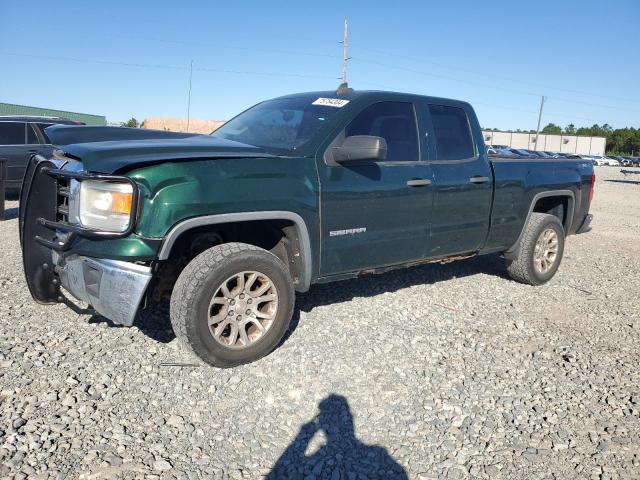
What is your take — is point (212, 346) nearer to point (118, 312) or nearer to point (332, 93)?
point (118, 312)

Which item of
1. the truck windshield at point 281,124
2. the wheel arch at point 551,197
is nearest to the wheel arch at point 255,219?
the truck windshield at point 281,124

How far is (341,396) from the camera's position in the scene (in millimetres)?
3191

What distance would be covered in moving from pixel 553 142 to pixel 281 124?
271 ft

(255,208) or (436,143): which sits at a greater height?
(436,143)

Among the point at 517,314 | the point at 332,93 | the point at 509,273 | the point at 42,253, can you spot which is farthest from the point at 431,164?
the point at 42,253

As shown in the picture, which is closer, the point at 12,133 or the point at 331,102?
the point at 331,102

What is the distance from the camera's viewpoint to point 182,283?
10.8 feet

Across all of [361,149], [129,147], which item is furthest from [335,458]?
[129,147]

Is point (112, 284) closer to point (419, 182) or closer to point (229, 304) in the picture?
point (229, 304)

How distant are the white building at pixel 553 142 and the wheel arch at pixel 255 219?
256 feet

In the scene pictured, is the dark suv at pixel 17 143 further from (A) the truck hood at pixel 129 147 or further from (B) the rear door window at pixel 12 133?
(A) the truck hood at pixel 129 147

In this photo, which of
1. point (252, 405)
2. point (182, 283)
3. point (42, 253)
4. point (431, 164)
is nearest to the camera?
point (252, 405)

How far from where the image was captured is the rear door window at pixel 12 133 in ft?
31.7

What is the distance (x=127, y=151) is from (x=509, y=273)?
431 cm
